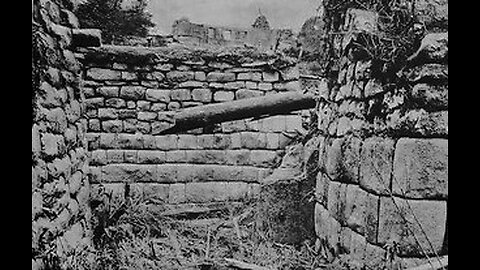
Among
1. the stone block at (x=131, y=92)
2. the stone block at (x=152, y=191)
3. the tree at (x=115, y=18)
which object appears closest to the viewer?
the tree at (x=115, y=18)

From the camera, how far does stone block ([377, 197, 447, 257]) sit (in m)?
1.73

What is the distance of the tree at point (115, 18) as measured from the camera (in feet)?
7.26

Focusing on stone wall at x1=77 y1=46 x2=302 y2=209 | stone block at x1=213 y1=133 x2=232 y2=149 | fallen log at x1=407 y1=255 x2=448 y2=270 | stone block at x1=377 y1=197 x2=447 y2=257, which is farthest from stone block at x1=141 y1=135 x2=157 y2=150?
fallen log at x1=407 y1=255 x2=448 y2=270

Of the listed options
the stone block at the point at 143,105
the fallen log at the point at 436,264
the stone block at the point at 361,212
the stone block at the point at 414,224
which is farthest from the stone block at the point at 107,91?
the fallen log at the point at 436,264

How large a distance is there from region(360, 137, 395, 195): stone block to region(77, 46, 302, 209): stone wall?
759 mm

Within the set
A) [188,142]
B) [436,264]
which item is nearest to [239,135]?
[188,142]

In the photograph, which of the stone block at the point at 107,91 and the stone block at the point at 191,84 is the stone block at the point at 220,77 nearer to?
the stone block at the point at 191,84

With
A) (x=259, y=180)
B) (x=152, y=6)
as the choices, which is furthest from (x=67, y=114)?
(x=259, y=180)

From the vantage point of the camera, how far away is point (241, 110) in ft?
9.95

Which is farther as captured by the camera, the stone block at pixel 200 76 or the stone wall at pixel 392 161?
the stone block at pixel 200 76

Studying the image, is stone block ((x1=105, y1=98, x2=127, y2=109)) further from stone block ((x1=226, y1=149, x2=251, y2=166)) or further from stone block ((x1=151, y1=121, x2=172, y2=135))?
stone block ((x1=226, y1=149, x2=251, y2=166))

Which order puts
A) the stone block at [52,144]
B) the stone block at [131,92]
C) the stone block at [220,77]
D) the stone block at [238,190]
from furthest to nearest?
the stone block at [220,77], the stone block at [131,92], the stone block at [238,190], the stone block at [52,144]
